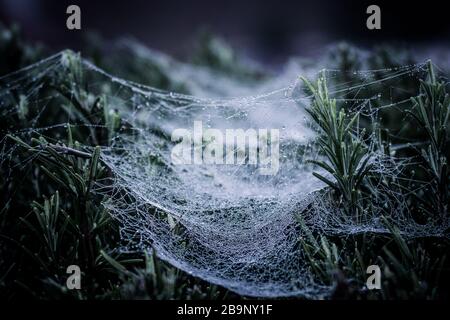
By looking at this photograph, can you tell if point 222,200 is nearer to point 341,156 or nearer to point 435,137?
point 341,156

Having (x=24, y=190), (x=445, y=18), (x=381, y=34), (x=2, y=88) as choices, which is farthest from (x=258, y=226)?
(x=445, y=18)

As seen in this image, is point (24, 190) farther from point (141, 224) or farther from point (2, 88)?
point (2, 88)

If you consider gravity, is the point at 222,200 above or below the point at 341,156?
below

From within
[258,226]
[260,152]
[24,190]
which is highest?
[260,152]
